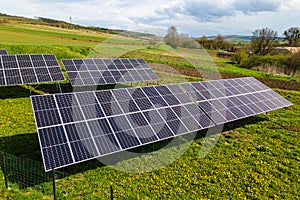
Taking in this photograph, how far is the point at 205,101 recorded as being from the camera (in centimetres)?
1538

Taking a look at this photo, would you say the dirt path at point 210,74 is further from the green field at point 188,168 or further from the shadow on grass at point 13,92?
the shadow on grass at point 13,92

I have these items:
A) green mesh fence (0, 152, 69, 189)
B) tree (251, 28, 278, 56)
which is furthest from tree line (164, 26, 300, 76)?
green mesh fence (0, 152, 69, 189)

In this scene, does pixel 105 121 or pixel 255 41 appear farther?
pixel 255 41

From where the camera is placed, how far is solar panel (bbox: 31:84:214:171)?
9.51 meters

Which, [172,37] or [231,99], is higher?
[172,37]

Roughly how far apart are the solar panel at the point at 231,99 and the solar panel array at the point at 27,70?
39.5 ft

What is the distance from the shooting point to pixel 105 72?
888 inches

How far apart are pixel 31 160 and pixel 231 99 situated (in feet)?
44.0

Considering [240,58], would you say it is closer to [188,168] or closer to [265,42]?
[265,42]

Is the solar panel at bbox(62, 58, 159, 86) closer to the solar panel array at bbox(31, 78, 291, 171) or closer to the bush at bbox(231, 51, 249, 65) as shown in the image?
the solar panel array at bbox(31, 78, 291, 171)

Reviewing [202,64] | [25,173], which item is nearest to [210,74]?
[202,64]

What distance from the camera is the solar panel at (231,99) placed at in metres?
14.8

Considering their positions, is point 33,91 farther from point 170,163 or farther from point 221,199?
point 221,199

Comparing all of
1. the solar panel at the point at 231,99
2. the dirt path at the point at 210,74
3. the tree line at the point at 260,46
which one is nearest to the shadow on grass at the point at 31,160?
the solar panel at the point at 231,99
